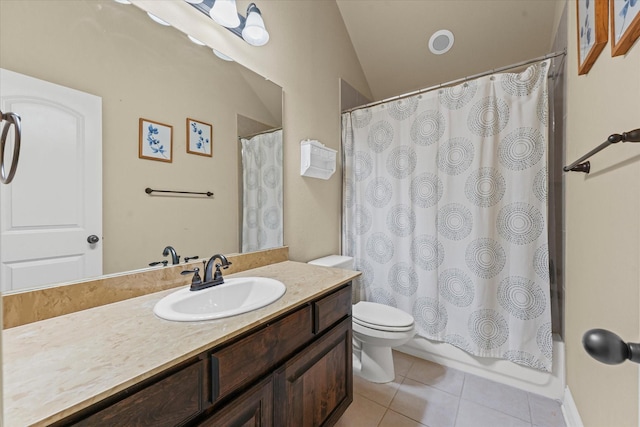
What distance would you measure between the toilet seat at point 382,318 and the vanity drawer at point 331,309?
0.37 meters

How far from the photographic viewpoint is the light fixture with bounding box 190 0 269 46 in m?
1.37

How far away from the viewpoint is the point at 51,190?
0.90 metres

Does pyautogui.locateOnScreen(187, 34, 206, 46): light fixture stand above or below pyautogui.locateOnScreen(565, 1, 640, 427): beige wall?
above

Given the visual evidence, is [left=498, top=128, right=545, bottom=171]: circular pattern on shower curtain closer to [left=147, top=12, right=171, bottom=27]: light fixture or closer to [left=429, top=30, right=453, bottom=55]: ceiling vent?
[left=429, top=30, right=453, bottom=55]: ceiling vent

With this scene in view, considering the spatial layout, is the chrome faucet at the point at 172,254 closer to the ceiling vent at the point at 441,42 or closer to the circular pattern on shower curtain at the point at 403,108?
the circular pattern on shower curtain at the point at 403,108

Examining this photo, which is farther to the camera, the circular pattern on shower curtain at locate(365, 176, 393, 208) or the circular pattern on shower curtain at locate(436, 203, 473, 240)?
the circular pattern on shower curtain at locate(365, 176, 393, 208)

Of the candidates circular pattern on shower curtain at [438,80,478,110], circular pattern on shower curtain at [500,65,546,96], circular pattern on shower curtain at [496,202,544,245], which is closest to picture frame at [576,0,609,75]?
circular pattern on shower curtain at [500,65,546,96]

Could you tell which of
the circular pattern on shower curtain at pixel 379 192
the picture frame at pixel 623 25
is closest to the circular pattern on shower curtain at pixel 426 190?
the circular pattern on shower curtain at pixel 379 192

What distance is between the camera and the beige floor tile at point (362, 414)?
1.47 m

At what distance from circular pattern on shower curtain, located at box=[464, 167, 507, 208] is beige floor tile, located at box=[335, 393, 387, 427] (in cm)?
142

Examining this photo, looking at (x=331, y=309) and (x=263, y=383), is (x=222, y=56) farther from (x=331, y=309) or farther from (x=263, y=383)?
(x=263, y=383)

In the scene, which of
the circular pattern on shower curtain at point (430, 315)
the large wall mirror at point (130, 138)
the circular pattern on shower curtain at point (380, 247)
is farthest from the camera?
the circular pattern on shower curtain at point (380, 247)

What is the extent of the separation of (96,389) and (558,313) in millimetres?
2353

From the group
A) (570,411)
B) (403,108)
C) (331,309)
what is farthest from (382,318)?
(403,108)
